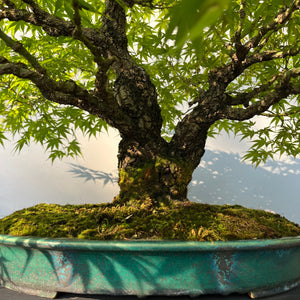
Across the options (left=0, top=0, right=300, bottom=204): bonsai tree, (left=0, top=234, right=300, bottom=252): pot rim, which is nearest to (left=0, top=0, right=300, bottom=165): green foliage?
(left=0, top=0, right=300, bottom=204): bonsai tree

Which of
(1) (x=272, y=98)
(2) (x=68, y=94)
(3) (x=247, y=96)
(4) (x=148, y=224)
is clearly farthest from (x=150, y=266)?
(3) (x=247, y=96)

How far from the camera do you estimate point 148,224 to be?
1.14 metres

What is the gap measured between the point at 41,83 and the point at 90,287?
0.73 metres

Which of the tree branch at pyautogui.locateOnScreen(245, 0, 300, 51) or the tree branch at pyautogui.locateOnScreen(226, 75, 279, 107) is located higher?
the tree branch at pyautogui.locateOnScreen(245, 0, 300, 51)

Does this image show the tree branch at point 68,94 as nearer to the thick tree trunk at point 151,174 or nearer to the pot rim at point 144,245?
the thick tree trunk at point 151,174

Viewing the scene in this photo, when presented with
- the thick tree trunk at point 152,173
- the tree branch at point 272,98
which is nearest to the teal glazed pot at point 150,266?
the thick tree trunk at point 152,173

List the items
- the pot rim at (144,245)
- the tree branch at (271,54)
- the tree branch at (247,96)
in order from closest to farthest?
the pot rim at (144,245) → the tree branch at (271,54) → the tree branch at (247,96)

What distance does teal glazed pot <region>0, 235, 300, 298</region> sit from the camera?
90 centimetres

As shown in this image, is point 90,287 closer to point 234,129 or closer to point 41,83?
point 41,83

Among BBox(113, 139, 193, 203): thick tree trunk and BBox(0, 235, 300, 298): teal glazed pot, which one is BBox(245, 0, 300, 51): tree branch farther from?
BBox(0, 235, 300, 298): teal glazed pot

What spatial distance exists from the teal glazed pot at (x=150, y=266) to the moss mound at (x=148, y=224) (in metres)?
0.09

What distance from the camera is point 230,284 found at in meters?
0.94

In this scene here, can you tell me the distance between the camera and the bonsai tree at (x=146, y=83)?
125 cm

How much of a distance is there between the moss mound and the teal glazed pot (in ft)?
0.30
